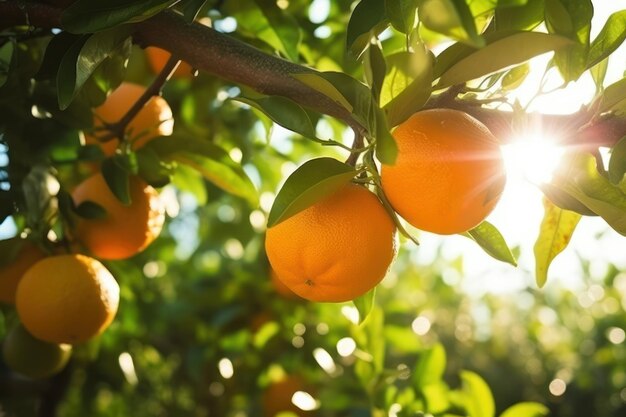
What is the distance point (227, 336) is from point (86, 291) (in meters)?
1.27

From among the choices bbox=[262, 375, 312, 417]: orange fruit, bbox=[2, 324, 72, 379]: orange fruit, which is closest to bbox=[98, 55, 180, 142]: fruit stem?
bbox=[2, 324, 72, 379]: orange fruit

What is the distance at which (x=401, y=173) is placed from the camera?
941 mm

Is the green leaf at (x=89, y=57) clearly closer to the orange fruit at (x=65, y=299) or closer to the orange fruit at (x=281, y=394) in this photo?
the orange fruit at (x=65, y=299)

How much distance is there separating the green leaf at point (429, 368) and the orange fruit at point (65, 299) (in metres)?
0.73

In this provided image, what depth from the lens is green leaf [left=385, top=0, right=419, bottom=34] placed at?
38.3 inches

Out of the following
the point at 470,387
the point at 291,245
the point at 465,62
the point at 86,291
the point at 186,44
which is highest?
the point at 465,62

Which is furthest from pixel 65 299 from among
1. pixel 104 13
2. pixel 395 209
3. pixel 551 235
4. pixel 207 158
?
pixel 551 235

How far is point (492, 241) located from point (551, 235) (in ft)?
0.44

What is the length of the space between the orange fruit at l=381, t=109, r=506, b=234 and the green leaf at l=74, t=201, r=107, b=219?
0.68m

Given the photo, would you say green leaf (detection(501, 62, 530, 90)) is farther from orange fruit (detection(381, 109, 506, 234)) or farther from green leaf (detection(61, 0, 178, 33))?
green leaf (detection(61, 0, 178, 33))

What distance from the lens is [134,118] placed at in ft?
4.82

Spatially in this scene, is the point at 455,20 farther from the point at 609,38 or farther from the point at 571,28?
the point at 609,38

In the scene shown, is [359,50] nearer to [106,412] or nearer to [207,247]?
[207,247]

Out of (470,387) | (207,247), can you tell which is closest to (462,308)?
(207,247)
